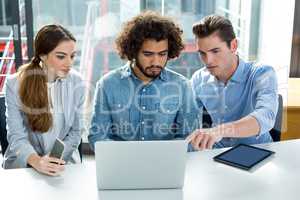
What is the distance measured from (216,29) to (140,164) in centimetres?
95

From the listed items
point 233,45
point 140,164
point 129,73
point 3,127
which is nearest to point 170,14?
point 233,45

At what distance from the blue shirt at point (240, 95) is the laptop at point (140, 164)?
671 millimetres

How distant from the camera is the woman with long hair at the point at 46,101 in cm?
169

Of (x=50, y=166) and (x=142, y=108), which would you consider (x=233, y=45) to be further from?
(x=50, y=166)

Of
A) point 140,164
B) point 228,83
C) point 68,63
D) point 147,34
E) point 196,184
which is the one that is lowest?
point 196,184

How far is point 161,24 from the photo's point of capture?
5.92ft

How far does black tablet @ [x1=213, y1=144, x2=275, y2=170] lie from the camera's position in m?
1.41

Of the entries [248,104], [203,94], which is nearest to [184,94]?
[203,94]

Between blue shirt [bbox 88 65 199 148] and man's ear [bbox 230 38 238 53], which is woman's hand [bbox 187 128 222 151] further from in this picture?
man's ear [bbox 230 38 238 53]

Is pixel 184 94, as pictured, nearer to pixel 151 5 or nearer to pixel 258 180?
pixel 258 180

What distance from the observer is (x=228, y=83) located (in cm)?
189

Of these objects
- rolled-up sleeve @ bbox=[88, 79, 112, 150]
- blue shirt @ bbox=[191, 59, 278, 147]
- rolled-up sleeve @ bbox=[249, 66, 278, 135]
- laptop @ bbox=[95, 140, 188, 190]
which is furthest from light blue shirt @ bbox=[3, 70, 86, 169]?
rolled-up sleeve @ bbox=[249, 66, 278, 135]

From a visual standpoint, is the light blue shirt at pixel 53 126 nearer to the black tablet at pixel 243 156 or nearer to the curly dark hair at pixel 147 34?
the curly dark hair at pixel 147 34

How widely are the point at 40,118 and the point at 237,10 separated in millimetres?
2060
